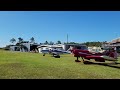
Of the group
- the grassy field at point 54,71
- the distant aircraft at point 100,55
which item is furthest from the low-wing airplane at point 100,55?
the grassy field at point 54,71

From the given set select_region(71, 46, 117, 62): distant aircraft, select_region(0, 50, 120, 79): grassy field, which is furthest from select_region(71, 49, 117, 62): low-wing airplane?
select_region(0, 50, 120, 79): grassy field

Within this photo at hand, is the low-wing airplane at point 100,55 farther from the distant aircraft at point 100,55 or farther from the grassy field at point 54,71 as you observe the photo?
the grassy field at point 54,71

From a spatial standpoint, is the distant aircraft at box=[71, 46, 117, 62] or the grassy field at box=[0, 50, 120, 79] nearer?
the grassy field at box=[0, 50, 120, 79]

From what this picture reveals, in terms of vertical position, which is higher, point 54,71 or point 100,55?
point 100,55

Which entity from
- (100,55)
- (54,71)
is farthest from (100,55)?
(54,71)

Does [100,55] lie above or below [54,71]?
above

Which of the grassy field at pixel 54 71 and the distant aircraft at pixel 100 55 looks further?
the distant aircraft at pixel 100 55

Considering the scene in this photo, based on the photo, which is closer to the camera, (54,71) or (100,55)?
(54,71)

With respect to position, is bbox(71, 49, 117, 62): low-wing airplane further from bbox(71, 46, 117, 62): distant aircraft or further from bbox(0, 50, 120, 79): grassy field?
bbox(0, 50, 120, 79): grassy field

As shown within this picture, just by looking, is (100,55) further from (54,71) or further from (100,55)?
(54,71)
